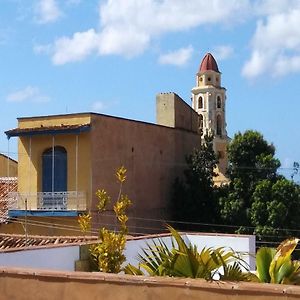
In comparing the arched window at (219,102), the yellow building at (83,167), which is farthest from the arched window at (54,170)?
the arched window at (219,102)

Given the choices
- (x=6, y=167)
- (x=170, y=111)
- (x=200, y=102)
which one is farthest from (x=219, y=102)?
(x=6, y=167)

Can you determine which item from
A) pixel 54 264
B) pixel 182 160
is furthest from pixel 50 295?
pixel 182 160

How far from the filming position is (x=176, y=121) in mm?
31656

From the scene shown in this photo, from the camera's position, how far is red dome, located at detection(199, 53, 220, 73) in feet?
164

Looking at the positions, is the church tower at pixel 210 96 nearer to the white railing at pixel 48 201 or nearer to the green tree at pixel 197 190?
the green tree at pixel 197 190

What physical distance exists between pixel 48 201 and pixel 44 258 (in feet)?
50.9

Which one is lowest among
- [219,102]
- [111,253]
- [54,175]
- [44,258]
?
[44,258]

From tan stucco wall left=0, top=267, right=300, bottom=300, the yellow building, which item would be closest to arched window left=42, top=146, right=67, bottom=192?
the yellow building

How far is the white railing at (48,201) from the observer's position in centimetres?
2548

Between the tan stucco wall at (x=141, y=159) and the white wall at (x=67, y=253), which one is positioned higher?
the tan stucco wall at (x=141, y=159)

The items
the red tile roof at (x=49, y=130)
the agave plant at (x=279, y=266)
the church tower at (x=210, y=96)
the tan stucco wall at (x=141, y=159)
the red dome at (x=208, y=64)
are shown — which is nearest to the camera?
the agave plant at (x=279, y=266)

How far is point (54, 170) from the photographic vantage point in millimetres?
26375

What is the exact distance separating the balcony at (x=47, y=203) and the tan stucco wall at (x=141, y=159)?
696 mm

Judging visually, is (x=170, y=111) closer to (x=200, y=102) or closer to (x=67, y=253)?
(x=200, y=102)
